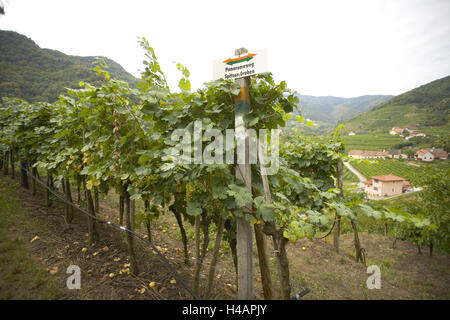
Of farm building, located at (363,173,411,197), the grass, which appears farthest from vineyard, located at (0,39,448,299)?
farm building, located at (363,173,411,197)

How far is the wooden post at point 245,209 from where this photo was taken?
169cm

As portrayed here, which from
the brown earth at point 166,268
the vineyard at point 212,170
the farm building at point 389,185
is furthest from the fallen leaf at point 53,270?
the farm building at point 389,185

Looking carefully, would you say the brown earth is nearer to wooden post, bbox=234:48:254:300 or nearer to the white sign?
wooden post, bbox=234:48:254:300

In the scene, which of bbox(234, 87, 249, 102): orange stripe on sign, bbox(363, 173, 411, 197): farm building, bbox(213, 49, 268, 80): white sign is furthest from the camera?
bbox(363, 173, 411, 197): farm building

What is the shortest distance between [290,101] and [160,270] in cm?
296

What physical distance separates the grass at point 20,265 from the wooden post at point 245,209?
2.29 meters

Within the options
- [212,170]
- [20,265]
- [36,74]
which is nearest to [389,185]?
[212,170]

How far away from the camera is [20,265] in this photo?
8.71 ft

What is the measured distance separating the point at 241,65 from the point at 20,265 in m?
4.01

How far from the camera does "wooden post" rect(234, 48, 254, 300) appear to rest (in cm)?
169

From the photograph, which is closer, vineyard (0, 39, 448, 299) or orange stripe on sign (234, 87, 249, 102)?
vineyard (0, 39, 448, 299)

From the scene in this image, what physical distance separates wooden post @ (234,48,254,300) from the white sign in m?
0.07

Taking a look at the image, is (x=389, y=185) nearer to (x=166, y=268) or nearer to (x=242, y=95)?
(x=166, y=268)
